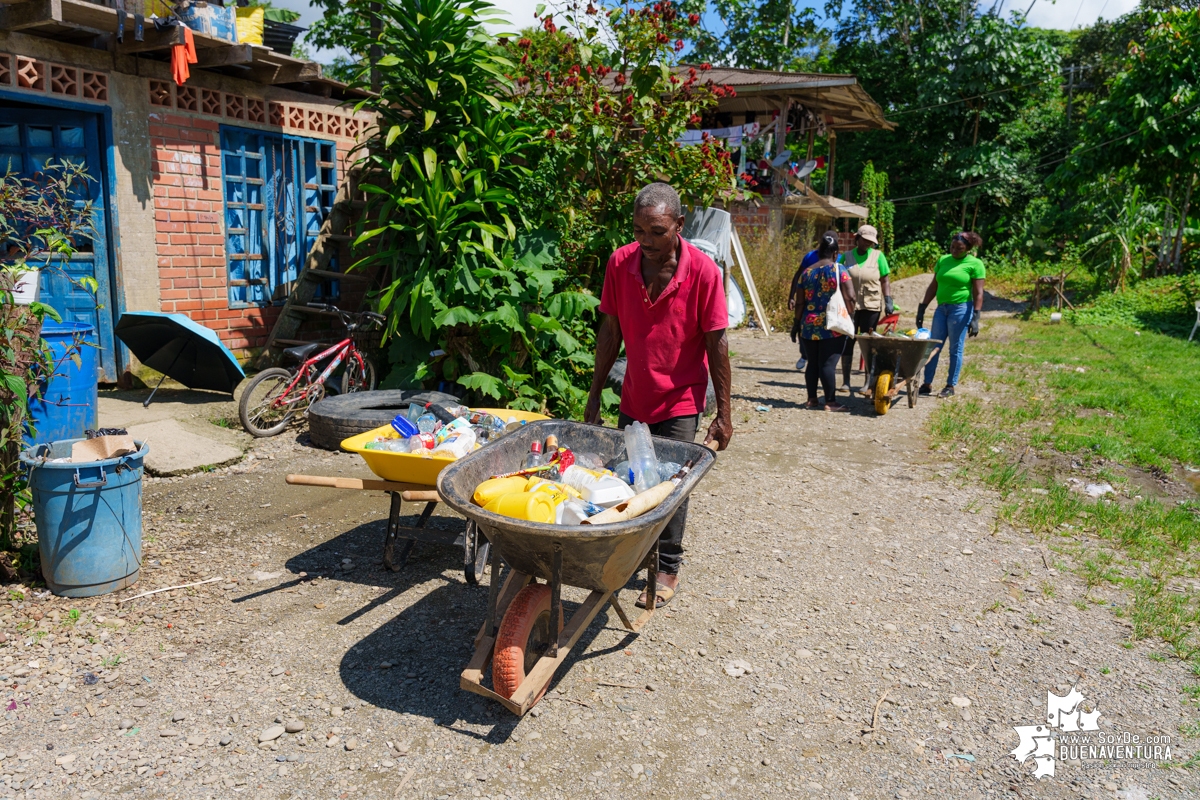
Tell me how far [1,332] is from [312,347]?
11.4 feet

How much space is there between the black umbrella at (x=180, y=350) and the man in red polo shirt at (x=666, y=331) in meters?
3.84

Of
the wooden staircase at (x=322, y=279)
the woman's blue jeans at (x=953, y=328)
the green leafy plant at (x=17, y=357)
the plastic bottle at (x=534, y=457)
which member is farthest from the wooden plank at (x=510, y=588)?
the woman's blue jeans at (x=953, y=328)

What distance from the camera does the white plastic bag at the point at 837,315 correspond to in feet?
28.0

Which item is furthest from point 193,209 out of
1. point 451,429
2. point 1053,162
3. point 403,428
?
point 1053,162

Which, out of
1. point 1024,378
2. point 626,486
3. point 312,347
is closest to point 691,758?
point 626,486

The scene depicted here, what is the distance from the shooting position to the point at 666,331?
4039 millimetres

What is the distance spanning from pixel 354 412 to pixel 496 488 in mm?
3583

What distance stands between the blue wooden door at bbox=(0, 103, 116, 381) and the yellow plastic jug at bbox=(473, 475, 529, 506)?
206 inches

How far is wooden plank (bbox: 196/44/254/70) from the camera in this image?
24.3 feet

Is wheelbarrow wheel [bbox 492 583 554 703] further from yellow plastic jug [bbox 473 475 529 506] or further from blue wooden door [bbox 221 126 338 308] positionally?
blue wooden door [bbox 221 126 338 308]

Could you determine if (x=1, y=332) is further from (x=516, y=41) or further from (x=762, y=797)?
(x=516, y=41)

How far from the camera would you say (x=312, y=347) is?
7.34 metres

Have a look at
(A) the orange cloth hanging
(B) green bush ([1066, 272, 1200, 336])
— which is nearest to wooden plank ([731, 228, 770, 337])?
(B) green bush ([1066, 272, 1200, 336])

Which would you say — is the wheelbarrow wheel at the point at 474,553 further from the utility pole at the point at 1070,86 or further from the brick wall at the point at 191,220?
the utility pole at the point at 1070,86
